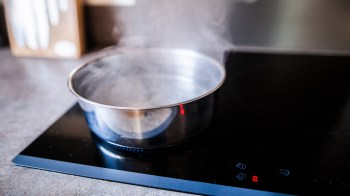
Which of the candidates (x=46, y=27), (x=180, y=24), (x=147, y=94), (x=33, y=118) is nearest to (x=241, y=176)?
(x=147, y=94)

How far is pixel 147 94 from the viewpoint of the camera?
75cm

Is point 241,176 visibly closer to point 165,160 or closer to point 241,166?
point 241,166

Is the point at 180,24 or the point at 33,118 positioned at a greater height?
the point at 180,24

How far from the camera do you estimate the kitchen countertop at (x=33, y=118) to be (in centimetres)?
45

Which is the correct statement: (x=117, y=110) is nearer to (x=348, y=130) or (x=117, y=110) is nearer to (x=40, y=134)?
(x=40, y=134)

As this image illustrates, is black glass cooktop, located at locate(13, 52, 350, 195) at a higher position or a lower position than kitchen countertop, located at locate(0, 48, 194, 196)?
higher

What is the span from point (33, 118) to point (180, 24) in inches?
20.9

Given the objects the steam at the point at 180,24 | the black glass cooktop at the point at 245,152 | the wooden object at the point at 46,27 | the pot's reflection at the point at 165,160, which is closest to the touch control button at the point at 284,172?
the black glass cooktop at the point at 245,152

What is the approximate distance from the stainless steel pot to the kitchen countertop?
9 cm

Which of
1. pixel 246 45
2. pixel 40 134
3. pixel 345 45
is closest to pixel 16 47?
pixel 40 134

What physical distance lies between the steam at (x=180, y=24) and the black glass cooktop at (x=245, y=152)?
0.84ft

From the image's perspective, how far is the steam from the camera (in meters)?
0.91

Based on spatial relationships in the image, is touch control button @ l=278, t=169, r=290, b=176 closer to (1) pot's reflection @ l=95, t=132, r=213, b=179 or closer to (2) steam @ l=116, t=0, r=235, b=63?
(1) pot's reflection @ l=95, t=132, r=213, b=179

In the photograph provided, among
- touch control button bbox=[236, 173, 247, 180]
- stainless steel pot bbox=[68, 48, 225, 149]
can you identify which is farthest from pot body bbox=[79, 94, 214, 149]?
touch control button bbox=[236, 173, 247, 180]
